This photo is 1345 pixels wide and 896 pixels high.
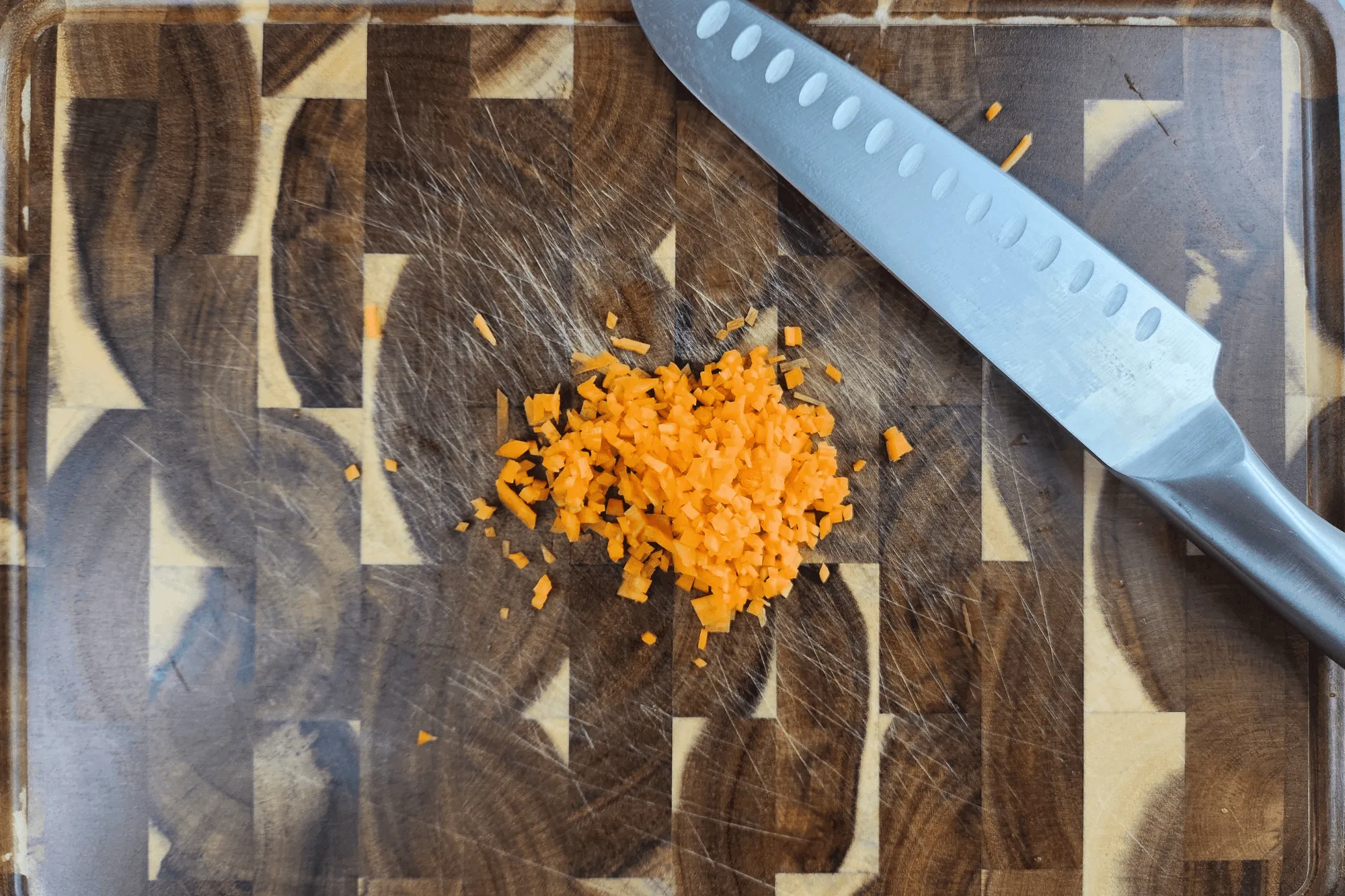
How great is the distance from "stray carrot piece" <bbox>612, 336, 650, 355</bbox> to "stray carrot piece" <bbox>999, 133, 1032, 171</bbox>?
577 millimetres

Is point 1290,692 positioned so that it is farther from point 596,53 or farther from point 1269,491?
point 596,53

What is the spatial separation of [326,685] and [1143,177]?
1.40 metres

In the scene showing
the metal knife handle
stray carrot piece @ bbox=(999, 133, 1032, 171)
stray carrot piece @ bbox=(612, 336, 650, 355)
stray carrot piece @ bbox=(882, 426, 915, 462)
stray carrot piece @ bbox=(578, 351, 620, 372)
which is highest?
stray carrot piece @ bbox=(999, 133, 1032, 171)

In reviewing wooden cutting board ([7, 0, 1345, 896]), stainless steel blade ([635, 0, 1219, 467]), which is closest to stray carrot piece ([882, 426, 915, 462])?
wooden cutting board ([7, 0, 1345, 896])

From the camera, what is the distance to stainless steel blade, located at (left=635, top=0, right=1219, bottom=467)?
3.76 feet

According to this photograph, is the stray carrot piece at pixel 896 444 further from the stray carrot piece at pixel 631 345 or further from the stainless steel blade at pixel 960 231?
the stray carrot piece at pixel 631 345

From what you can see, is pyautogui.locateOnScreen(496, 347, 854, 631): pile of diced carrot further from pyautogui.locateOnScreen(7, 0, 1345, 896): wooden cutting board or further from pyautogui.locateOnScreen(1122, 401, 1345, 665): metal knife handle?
pyautogui.locateOnScreen(1122, 401, 1345, 665): metal knife handle

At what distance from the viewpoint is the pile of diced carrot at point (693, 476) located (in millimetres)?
1084

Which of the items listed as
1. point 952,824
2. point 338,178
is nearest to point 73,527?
point 338,178

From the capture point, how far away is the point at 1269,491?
44.1 inches

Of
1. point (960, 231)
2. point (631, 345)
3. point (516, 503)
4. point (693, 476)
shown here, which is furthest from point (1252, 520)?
point (516, 503)

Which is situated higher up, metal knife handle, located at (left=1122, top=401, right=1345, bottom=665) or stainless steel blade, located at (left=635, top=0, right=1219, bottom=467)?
stainless steel blade, located at (left=635, top=0, right=1219, bottom=467)

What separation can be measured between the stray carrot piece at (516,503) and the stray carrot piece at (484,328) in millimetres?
205

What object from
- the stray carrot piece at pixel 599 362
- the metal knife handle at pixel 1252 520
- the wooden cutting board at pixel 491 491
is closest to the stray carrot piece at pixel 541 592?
the wooden cutting board at pixel 491 491
